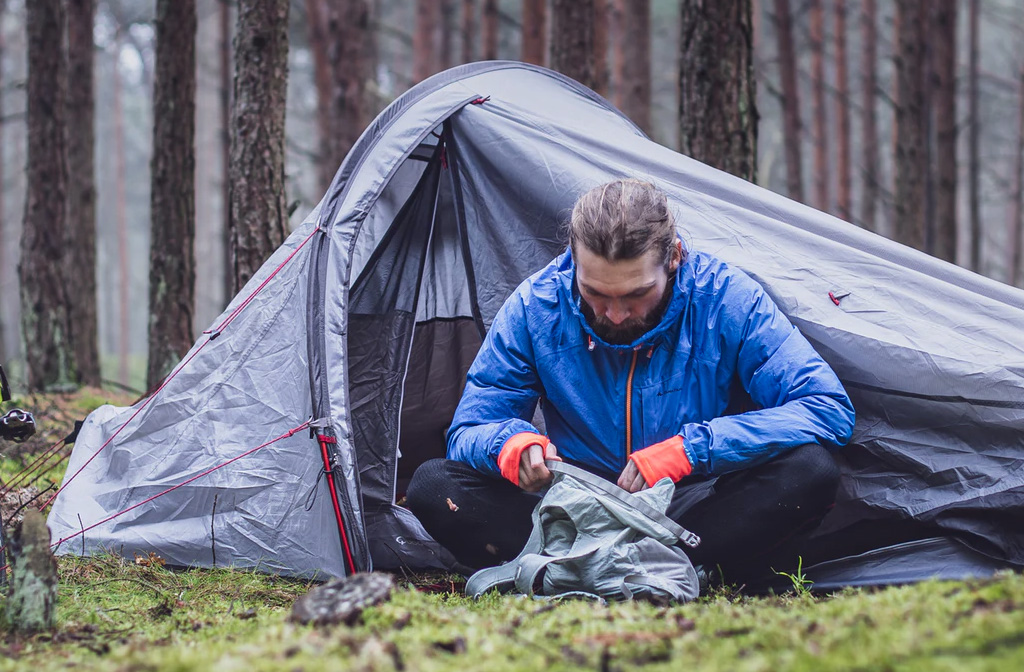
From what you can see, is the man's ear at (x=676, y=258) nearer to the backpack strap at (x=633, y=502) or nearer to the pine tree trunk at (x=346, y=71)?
the backpack strap at (x=633, y=502)

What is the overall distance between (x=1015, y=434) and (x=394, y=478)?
2.49 meters

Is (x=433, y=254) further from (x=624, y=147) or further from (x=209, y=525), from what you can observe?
(x=209, y=525)

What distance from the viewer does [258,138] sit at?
527cm

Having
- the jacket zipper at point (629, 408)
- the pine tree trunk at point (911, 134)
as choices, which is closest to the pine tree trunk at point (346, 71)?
the pine tree trunk at point (911, 134)

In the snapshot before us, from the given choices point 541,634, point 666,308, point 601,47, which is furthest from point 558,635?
point 601,47

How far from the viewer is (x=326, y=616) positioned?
2414 mm

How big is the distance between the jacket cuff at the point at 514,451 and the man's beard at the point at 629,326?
0.43 m

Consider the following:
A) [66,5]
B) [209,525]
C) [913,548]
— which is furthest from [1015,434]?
[66,5]

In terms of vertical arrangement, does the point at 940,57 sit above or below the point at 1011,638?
above

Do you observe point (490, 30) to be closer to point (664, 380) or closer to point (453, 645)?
point (664, 380)

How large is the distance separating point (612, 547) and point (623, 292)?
81cm

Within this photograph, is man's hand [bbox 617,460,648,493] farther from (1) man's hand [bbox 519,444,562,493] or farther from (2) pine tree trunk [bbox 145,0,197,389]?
(2) pine tree trunk [bbox 145,0,197,389]

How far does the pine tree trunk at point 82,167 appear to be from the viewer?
8.12 metres

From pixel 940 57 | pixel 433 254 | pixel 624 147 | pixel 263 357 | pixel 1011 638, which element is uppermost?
pixel 940 57
